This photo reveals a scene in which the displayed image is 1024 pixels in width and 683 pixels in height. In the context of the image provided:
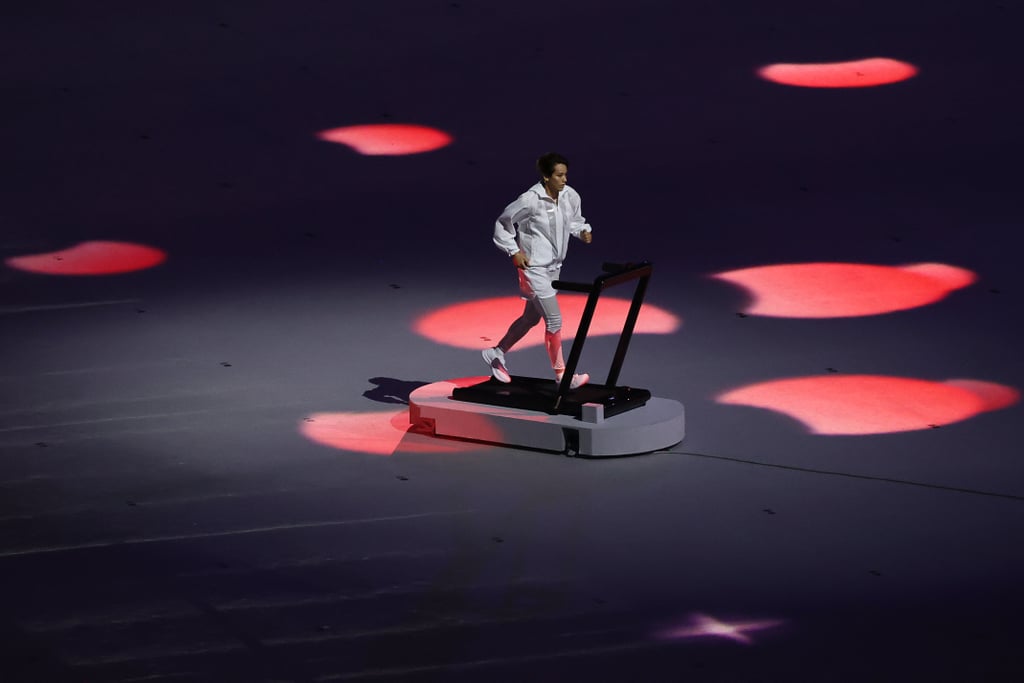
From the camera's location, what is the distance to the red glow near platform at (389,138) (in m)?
12.7

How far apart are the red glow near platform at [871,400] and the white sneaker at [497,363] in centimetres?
107

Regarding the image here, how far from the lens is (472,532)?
25.0 ft

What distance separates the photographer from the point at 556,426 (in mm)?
8352

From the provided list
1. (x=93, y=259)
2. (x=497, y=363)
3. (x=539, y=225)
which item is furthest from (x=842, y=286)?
(x=93, y=259)

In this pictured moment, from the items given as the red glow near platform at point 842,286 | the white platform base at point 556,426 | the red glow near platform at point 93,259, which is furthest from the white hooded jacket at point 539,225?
the red glow near platform at point 93,259

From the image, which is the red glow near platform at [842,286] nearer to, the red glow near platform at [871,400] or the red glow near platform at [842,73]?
the red glow near platform at [871,400]

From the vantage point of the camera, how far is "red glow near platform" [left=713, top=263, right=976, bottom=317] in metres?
10.4

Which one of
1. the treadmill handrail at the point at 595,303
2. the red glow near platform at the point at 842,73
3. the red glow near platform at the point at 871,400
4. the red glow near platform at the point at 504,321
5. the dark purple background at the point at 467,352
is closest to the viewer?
the dark purple background at the point at 467,352

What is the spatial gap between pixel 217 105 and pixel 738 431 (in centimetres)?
583

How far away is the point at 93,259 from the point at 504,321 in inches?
105

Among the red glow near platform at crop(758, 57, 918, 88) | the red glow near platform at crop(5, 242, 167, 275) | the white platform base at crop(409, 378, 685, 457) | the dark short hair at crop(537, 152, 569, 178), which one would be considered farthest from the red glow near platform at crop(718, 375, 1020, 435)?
the red glow near platform at crop(758, 57, 918, 88)

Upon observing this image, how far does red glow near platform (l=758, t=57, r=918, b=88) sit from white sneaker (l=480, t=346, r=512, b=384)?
5.14 metres

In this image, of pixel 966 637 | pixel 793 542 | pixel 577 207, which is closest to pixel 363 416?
pixel 577 207

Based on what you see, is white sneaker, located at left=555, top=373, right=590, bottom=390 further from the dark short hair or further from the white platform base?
the dark short hair
